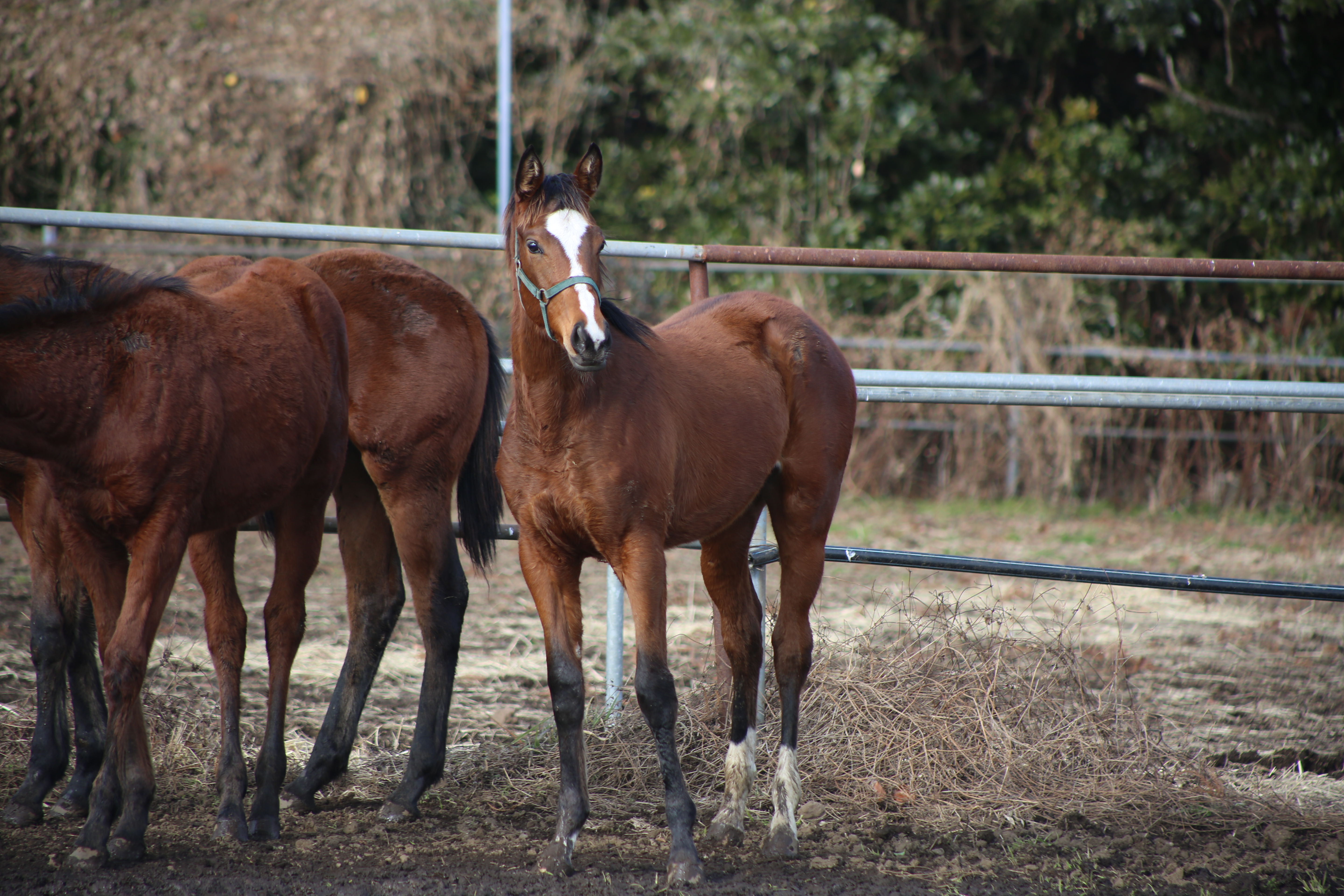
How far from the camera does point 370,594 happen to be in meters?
3.59

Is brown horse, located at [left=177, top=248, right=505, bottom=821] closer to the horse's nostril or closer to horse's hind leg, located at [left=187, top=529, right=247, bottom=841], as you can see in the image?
horse's hind leg, located at [left=187, top=529, right=247, bottom=841]

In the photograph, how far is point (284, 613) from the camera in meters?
3.25

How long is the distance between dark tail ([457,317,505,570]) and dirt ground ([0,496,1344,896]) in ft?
2.52

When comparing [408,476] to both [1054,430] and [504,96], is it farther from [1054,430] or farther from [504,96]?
[504,96]

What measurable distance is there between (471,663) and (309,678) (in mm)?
723

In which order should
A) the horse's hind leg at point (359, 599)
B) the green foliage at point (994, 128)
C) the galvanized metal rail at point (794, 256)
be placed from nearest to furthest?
the horse's hind leg at point (359, 599) → the galvanized metal rail at point (794, 256) → the green foliage at point (994, 128)

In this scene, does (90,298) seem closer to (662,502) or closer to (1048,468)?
(662,502)

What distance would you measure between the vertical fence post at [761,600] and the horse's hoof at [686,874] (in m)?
0.75

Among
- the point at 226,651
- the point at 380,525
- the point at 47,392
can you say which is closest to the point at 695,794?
the point at 380,525

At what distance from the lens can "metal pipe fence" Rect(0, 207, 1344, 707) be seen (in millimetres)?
3521

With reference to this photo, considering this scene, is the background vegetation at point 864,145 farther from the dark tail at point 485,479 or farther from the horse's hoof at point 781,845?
the horse's hoof at point 781,845

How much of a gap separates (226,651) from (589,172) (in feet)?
5.68

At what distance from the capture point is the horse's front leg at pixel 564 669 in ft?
9.45

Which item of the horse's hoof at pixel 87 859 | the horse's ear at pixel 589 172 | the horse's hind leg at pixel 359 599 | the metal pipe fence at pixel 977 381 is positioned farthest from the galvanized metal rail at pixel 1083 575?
the horse's ear at pixel 589 172
